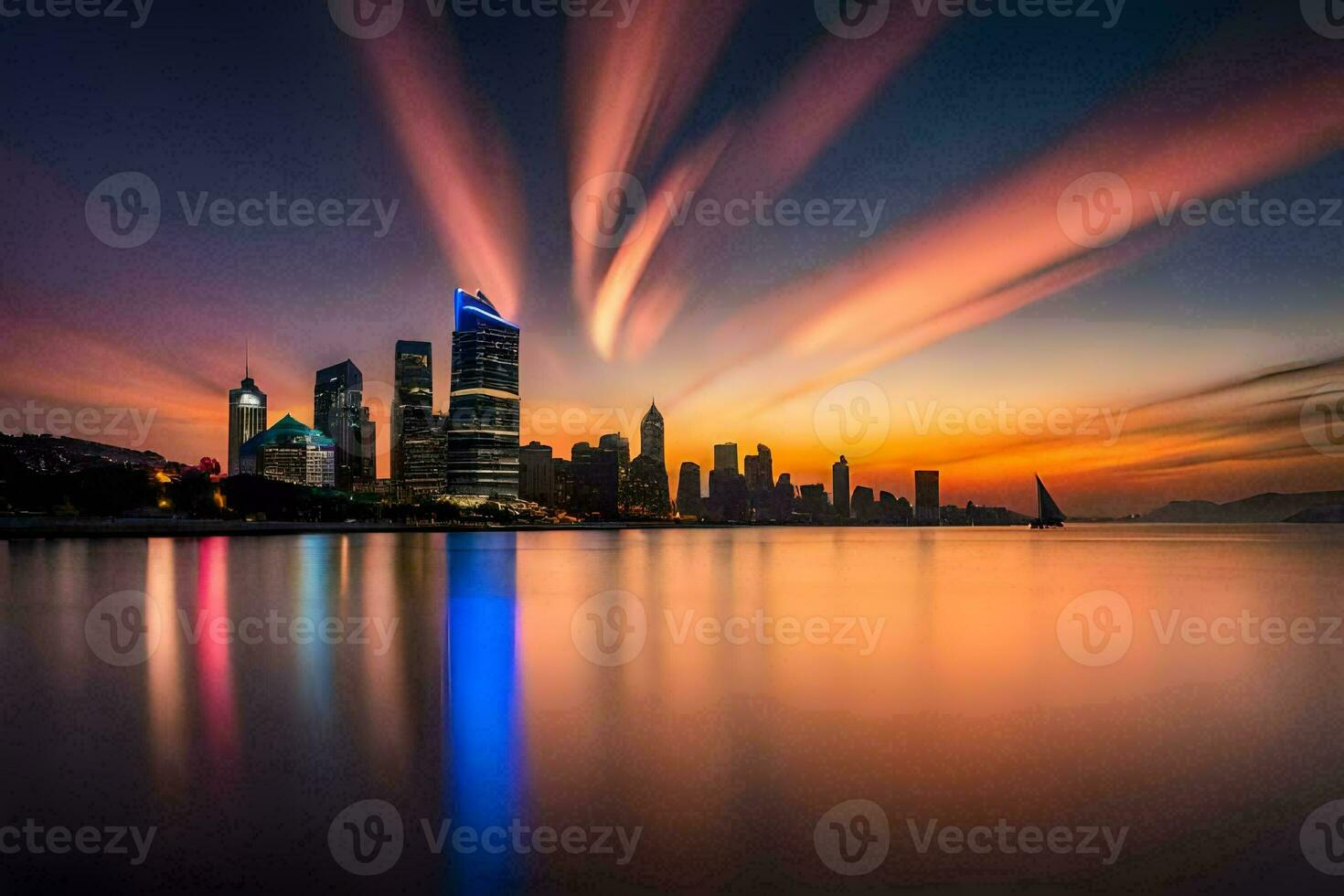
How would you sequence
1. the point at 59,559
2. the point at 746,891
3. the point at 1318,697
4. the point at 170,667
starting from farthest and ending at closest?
the point at 59,559 < the point at 170,667 < the point at 1318,697 < the point at 746,891

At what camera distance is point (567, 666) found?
20844mm

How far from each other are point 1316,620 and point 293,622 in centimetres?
3911

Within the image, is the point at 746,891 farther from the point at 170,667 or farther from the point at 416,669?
the point at 170,667

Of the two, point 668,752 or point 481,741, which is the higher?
point 481,741

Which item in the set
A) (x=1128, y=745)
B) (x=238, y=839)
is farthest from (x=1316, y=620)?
(x=238, y=839)

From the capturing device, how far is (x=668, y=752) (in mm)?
13312

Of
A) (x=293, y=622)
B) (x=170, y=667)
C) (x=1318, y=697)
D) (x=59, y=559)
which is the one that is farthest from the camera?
(x=59, y=559)

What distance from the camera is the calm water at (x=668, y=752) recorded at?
8969mm

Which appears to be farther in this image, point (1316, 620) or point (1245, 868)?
point (1316, 620)

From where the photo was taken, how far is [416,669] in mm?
20484

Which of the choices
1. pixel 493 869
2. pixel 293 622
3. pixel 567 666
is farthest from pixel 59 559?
pixel 493 869

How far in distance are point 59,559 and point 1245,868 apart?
289ft

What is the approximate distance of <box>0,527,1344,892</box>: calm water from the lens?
29.4 ft

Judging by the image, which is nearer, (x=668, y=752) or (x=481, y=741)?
(x=668, y=752)
